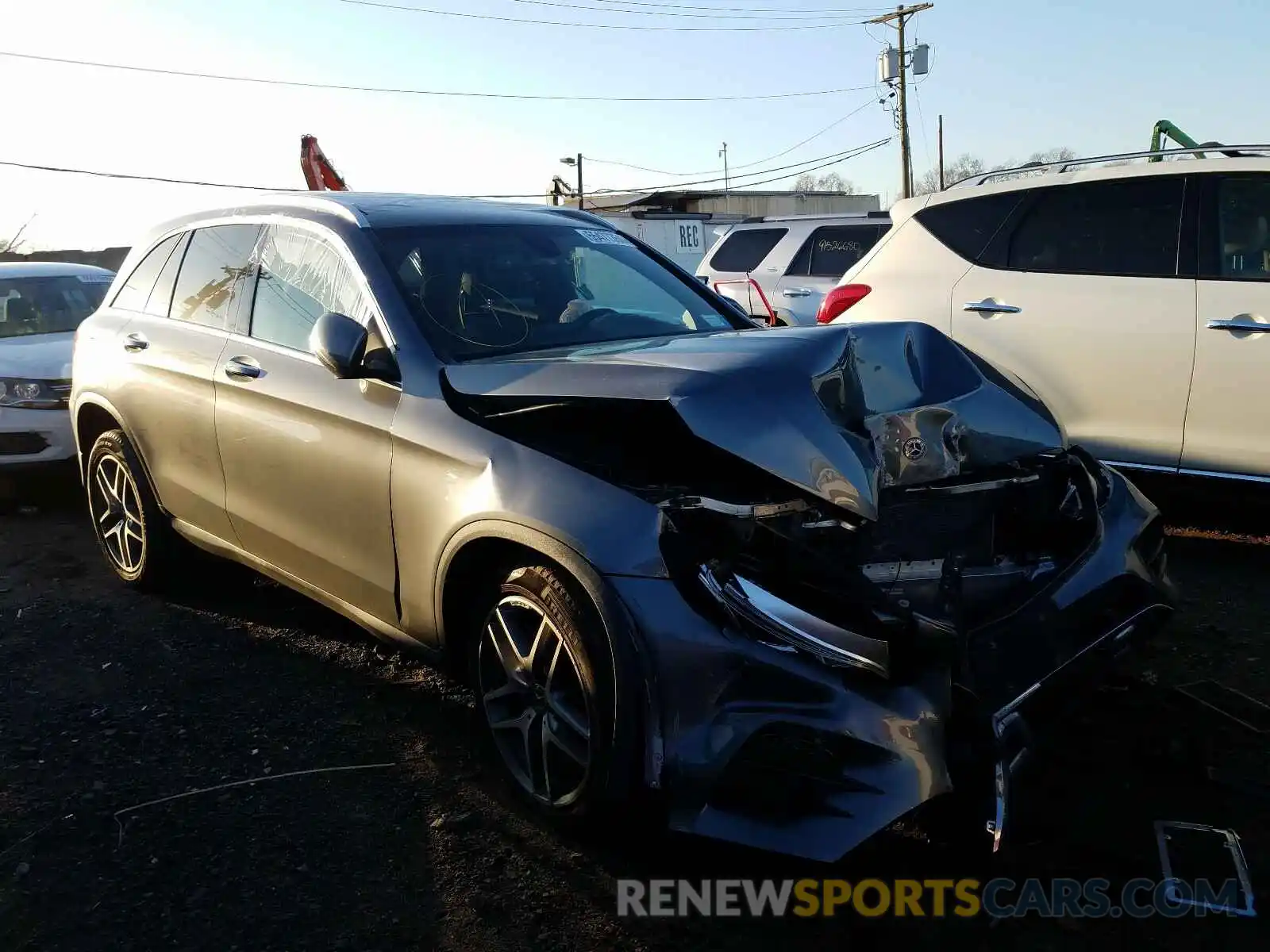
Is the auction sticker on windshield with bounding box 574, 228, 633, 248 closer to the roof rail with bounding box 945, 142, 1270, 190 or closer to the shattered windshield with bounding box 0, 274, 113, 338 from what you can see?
the roof rail with bounding box 945, 142, 1270, 190

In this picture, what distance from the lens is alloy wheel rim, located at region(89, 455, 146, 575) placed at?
491 centimetres

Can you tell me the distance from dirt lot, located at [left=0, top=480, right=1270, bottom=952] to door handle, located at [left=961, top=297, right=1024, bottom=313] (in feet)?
5.58

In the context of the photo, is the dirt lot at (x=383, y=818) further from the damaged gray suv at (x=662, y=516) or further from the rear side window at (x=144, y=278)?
the rear side window at (x=144, y=278)

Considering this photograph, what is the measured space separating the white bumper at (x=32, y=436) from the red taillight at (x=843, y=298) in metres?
4.93

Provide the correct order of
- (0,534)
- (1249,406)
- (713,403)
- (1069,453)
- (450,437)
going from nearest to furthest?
(713,403), (450,437), (1069,453), (1249,406), (0,534)

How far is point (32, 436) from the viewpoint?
6.85 meters

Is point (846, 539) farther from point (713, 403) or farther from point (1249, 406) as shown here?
point (1249, 406)

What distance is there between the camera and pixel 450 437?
301 centimetres

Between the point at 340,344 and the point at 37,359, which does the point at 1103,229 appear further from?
the point at 37,359

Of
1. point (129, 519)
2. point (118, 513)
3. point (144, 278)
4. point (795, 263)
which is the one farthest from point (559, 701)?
point (795, 263)

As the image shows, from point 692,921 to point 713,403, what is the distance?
1.26m

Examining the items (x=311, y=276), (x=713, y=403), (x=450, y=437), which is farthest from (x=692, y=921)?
(x=311, y=276)

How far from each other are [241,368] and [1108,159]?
4.30 meters

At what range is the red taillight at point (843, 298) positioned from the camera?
596 cm
